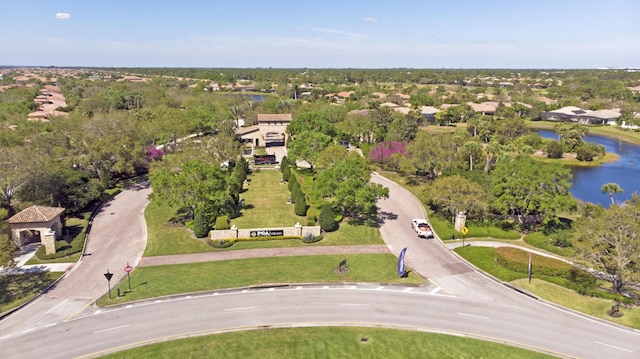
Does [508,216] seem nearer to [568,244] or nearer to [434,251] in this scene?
[568,244]

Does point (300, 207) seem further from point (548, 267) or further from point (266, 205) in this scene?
point (548, 267)

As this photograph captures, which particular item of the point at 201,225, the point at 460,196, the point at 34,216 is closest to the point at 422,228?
the point at 460,196

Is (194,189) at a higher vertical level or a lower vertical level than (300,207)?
higher

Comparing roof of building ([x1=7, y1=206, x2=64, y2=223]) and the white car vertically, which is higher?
roof of building ([x1=7, y1=206, x2=64, y2=223])

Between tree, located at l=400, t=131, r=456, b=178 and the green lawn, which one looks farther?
tree, located at l=400, t=131, r=456, b=178

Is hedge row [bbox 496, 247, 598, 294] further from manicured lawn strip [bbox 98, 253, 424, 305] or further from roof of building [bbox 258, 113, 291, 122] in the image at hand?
roof of building [bbox 258, 113, 291, 122]

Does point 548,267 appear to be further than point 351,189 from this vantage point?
No

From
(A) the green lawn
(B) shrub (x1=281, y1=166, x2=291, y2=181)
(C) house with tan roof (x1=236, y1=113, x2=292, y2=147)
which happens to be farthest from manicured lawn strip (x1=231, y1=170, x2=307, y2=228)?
(C) house with tan roof (x1=236, y1=113, x2=292, y2=147)
